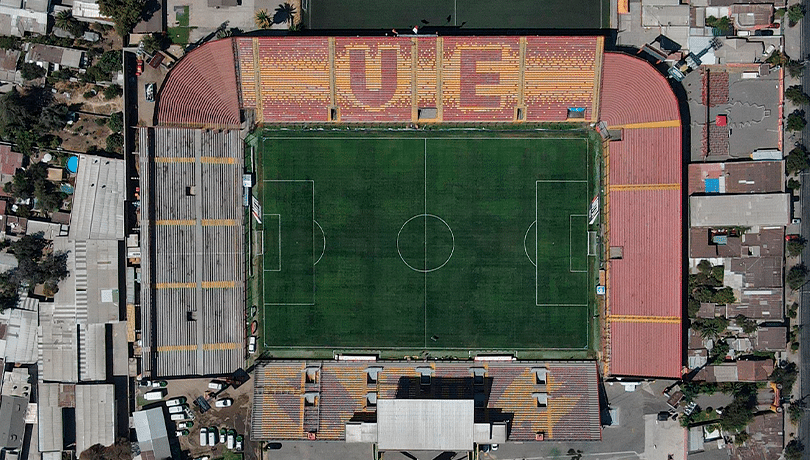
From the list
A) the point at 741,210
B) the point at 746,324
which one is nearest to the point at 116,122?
the point at 741,210

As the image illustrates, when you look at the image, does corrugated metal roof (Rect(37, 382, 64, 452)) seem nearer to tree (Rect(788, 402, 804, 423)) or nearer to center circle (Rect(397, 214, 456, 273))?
center circle (Rect(397, 214, 456, 273))

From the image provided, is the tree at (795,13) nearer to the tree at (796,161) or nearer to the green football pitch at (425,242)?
the tree at (796,161)

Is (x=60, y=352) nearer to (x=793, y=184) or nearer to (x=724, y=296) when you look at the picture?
(x=724, y=296)

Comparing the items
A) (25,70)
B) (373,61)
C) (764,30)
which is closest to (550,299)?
(373,61)

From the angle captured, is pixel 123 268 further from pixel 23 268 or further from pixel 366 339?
pixel 366 339

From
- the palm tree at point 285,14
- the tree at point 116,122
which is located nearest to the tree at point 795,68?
the palm tree at point 285,14
